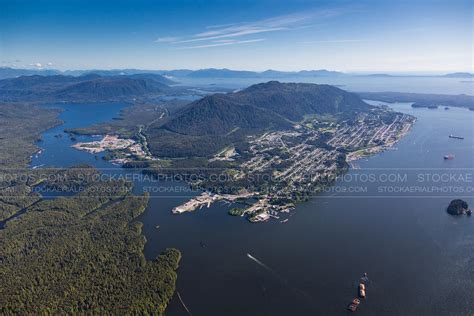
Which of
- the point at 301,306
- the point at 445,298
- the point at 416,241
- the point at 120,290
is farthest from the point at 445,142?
the point at 120,290

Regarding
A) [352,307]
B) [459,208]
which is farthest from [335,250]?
[459,208]

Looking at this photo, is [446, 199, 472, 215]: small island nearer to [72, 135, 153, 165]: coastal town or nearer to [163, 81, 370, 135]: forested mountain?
[72, 135, 153, 165]: coastal town

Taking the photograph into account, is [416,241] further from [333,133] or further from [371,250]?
[333,133]

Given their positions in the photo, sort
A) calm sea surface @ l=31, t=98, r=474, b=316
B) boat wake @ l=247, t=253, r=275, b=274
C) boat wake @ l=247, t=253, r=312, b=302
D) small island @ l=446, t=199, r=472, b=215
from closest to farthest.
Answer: calm sea surface @ l=31, t=98, r=474, b=316 < boat wake @ l=247, t=253, r=312, b=302 < boat wake @ l=247, t=253, r=275, b=274 < small island @ l=446, t=199, r=472, b=215

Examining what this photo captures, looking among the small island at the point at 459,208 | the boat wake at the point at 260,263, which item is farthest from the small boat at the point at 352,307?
the small island at the point at 459,208

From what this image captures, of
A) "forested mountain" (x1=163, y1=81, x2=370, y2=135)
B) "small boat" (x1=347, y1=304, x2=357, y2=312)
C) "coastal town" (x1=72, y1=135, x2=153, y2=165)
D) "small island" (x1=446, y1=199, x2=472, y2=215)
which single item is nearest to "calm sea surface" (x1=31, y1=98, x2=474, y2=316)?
"small boat" (x1=347, y1=304, x2=357, y2=312)
